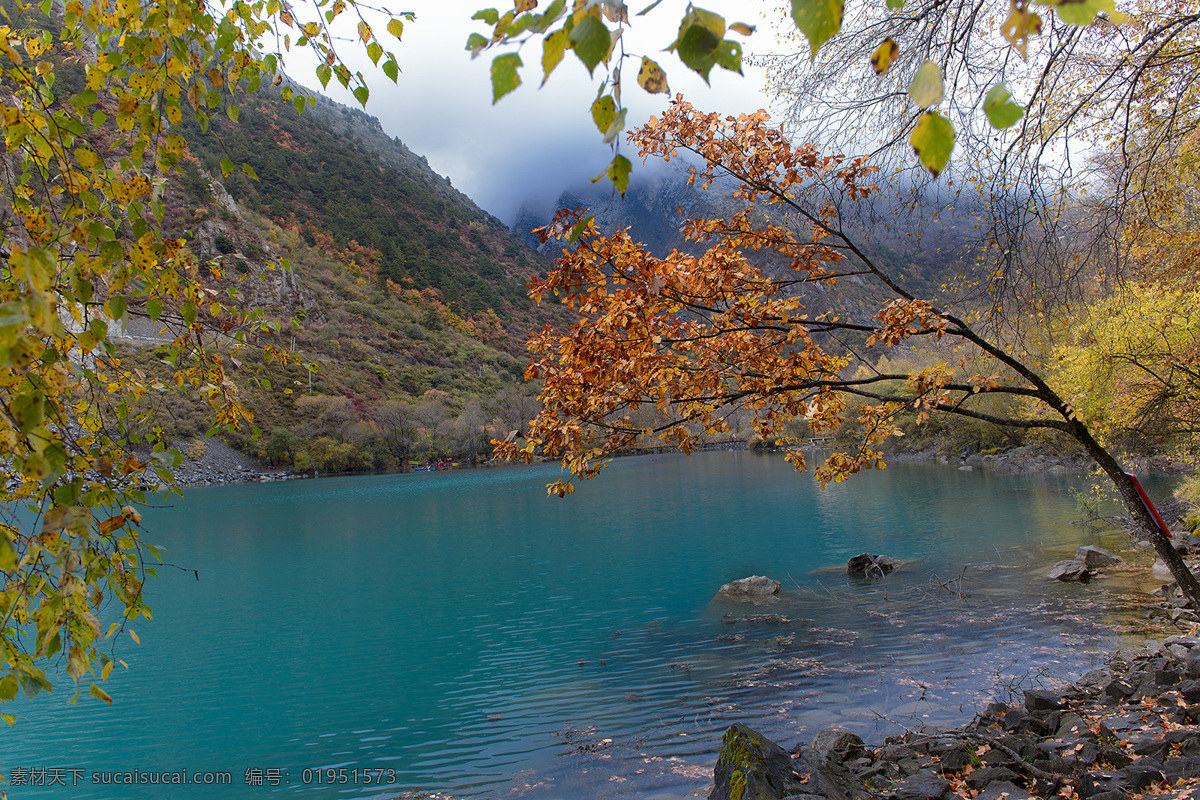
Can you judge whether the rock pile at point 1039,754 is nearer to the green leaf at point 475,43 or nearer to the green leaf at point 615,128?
the green leaf at point 615,128

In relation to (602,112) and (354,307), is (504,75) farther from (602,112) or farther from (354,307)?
(354,307)

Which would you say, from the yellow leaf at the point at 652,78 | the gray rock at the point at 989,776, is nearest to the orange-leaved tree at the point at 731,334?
the gray rock at the point at 989,776

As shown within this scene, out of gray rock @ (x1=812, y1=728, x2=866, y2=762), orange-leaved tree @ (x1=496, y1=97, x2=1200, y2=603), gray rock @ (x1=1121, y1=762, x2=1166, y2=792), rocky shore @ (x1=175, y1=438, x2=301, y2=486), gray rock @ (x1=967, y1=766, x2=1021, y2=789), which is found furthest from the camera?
rocky shore @ (x1=175, y1=438, x2=301, y2=486)

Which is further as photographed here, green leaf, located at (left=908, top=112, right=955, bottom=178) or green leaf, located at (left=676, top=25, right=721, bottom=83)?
green leaf, located at (left=676, top=25, right=721, bottom=83)

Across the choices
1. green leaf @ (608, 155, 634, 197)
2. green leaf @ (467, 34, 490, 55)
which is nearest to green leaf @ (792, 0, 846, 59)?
green leaf @ (608, 155, 634, 197)

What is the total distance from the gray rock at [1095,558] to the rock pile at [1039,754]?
937cm

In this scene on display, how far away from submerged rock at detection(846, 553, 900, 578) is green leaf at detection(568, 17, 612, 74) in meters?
19.6

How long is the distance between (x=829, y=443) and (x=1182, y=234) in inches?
2387

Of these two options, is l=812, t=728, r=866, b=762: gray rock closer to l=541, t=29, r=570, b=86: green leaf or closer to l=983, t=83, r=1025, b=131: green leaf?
l=983, t=83, r=1025, b=131: green leaf

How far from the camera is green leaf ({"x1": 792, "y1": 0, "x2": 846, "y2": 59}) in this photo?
1.27 metres

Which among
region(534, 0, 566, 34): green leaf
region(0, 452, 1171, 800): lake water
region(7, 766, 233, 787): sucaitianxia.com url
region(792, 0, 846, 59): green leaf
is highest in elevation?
region(534, 0, 566, 34): green leaf

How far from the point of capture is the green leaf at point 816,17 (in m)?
1.27

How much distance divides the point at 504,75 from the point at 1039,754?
316 inches

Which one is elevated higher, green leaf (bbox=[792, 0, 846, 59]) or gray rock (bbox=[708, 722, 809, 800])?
green leaf (bbox=[792, 0, 846, 59])
